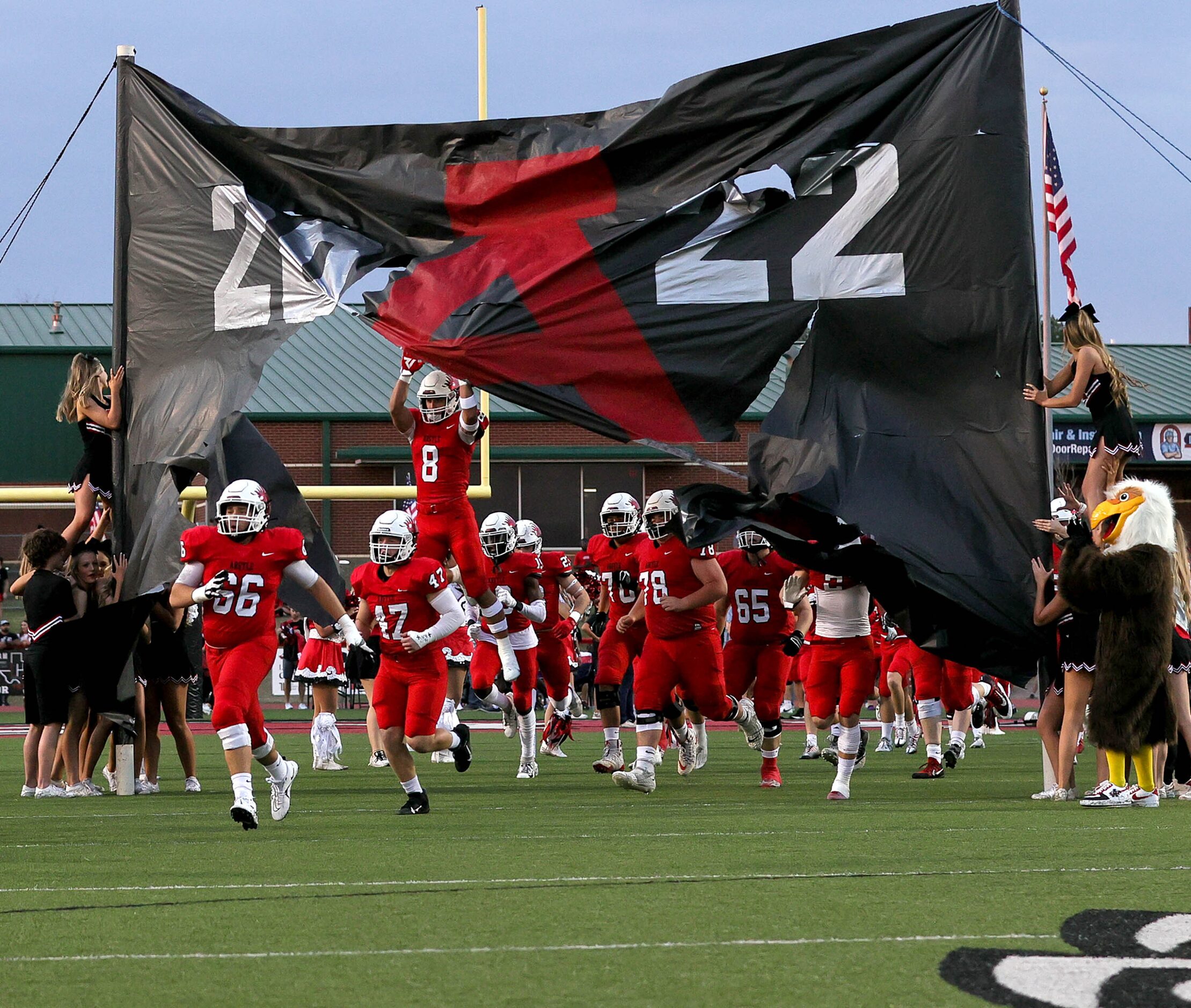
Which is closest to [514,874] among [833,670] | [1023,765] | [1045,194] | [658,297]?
[658,297]

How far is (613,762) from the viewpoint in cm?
1168

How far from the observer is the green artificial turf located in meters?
4.07

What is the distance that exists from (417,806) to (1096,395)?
4444 millimetres

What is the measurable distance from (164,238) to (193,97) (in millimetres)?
924

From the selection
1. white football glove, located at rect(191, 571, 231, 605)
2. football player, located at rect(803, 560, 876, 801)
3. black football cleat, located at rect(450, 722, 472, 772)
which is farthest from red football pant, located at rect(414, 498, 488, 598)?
white football glove, located at rect(191, 571, 231, 605)

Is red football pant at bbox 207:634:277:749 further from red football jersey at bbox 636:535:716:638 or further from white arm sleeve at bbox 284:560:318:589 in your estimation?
red football jersey at bbox 636:535:716:638

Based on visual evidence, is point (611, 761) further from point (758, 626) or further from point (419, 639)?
point (419, 639)

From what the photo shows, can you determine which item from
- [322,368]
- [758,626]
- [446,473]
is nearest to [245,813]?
[446,473]

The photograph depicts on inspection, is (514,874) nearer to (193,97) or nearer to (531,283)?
(531,283)

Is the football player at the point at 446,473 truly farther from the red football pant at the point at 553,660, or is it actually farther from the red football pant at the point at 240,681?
the red football pant at the point at 240,681

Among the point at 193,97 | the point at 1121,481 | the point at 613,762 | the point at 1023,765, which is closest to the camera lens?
the point at 1121,481

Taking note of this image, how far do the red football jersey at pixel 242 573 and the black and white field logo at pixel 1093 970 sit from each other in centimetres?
481

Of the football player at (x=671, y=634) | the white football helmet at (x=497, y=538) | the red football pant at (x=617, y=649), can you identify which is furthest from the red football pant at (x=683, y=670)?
the white football helmet at (x=497, y=538)

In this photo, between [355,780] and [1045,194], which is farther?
[1045,194]
